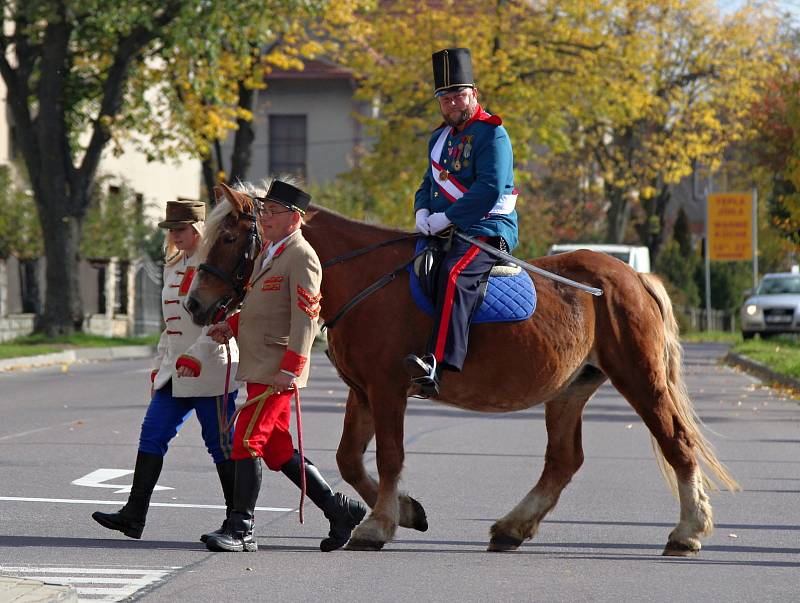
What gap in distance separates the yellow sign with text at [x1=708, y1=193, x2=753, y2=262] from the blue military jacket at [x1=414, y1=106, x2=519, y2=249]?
137 feet

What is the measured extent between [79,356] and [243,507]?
22.4 meters

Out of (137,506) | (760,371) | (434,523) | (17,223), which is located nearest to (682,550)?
(434,523)

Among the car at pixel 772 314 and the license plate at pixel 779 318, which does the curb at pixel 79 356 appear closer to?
the car at pixel 772 314

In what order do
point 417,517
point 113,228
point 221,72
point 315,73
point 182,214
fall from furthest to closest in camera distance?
1. point 315,73
2. point 113,228
3. point 221,72
4. point 182,214
5. point 417,517

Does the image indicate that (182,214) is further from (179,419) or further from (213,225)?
(179,419)

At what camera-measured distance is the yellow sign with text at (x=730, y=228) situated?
49.5 m

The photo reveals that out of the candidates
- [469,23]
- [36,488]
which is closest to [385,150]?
[469,23]

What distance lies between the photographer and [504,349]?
843 cm

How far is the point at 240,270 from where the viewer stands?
26.7 feet

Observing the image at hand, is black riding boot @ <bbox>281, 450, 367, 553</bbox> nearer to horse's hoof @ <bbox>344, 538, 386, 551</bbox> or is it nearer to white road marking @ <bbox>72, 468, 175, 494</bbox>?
horse's hoof @ <bbox>344, 538, 386, 551</bbox>

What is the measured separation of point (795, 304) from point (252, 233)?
108 feet

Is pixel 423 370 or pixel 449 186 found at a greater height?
pixel 449 186

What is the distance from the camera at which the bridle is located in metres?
8.05

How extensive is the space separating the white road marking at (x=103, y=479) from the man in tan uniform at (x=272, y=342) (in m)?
2.41
